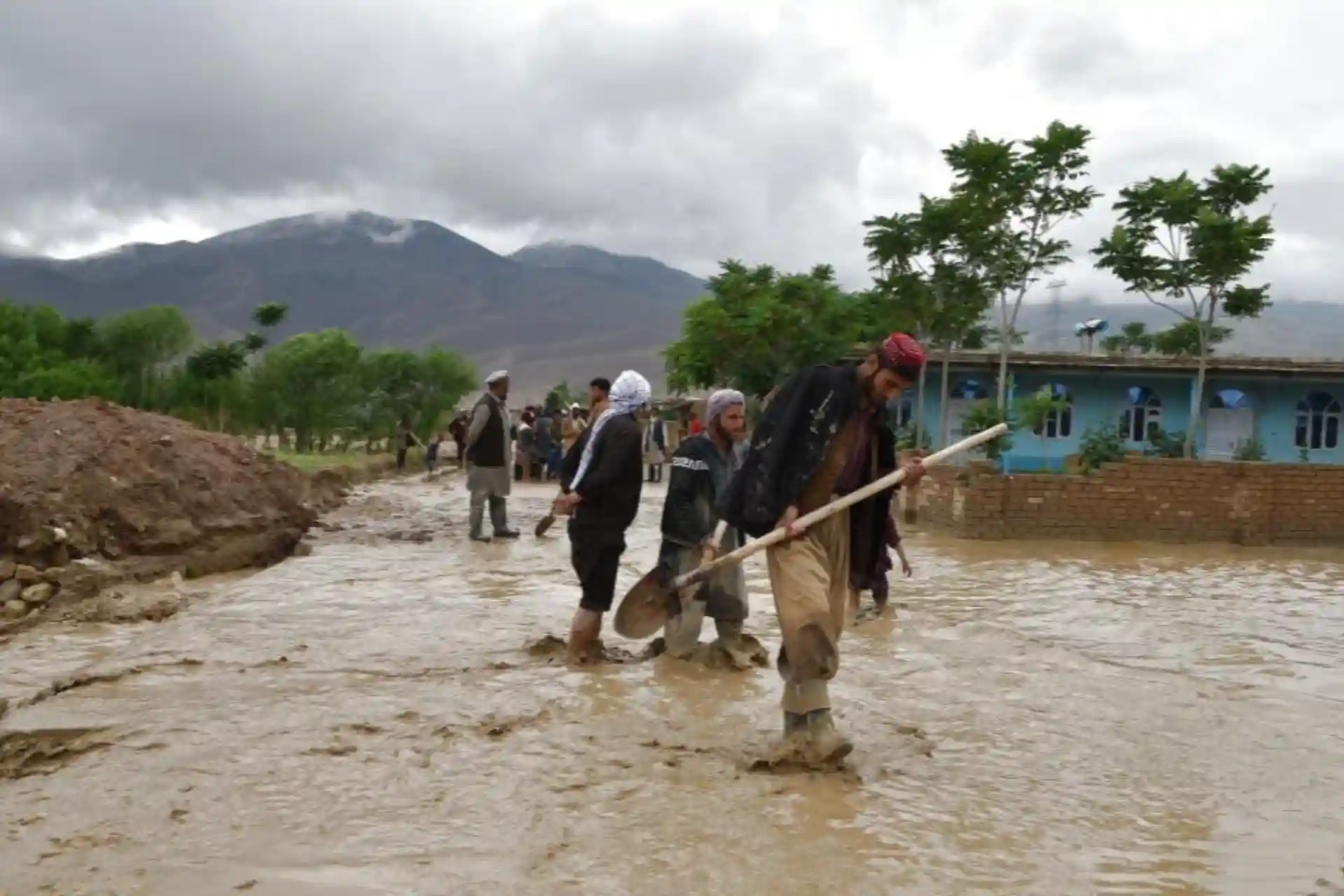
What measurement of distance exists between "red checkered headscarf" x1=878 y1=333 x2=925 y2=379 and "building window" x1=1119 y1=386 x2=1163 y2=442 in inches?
984

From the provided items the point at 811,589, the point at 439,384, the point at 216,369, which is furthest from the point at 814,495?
the point at 439,384

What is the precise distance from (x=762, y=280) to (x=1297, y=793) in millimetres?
27790

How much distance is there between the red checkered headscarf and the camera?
4.39m

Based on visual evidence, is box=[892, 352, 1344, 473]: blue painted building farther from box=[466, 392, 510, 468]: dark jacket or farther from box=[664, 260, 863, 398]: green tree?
box=[466, 392, 510, 468]: dark jacket

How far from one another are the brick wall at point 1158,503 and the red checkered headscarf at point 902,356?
388 inches

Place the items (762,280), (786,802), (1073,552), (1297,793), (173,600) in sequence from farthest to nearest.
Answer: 1. (762,280)
2. (1073,552)
3. (173,600)
4. (1297,793)
5. (786,802)

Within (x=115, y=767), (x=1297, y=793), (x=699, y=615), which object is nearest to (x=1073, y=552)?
(x=699, y=615)

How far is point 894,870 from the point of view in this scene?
3.64 meters

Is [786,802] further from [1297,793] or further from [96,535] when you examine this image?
[96,535]

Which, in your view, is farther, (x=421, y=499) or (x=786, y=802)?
(x=421, y=499)

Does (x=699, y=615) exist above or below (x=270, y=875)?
above

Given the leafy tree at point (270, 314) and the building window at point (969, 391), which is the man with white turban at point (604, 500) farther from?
the leafy tree at point (270, 314)

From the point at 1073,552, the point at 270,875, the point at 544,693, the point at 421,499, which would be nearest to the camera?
the point at 270,875

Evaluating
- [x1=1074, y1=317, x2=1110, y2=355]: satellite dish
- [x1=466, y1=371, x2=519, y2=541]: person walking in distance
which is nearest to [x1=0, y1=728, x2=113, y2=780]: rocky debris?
[x1=466, y1=371, x2=519, y2=541]: person walking in distance
